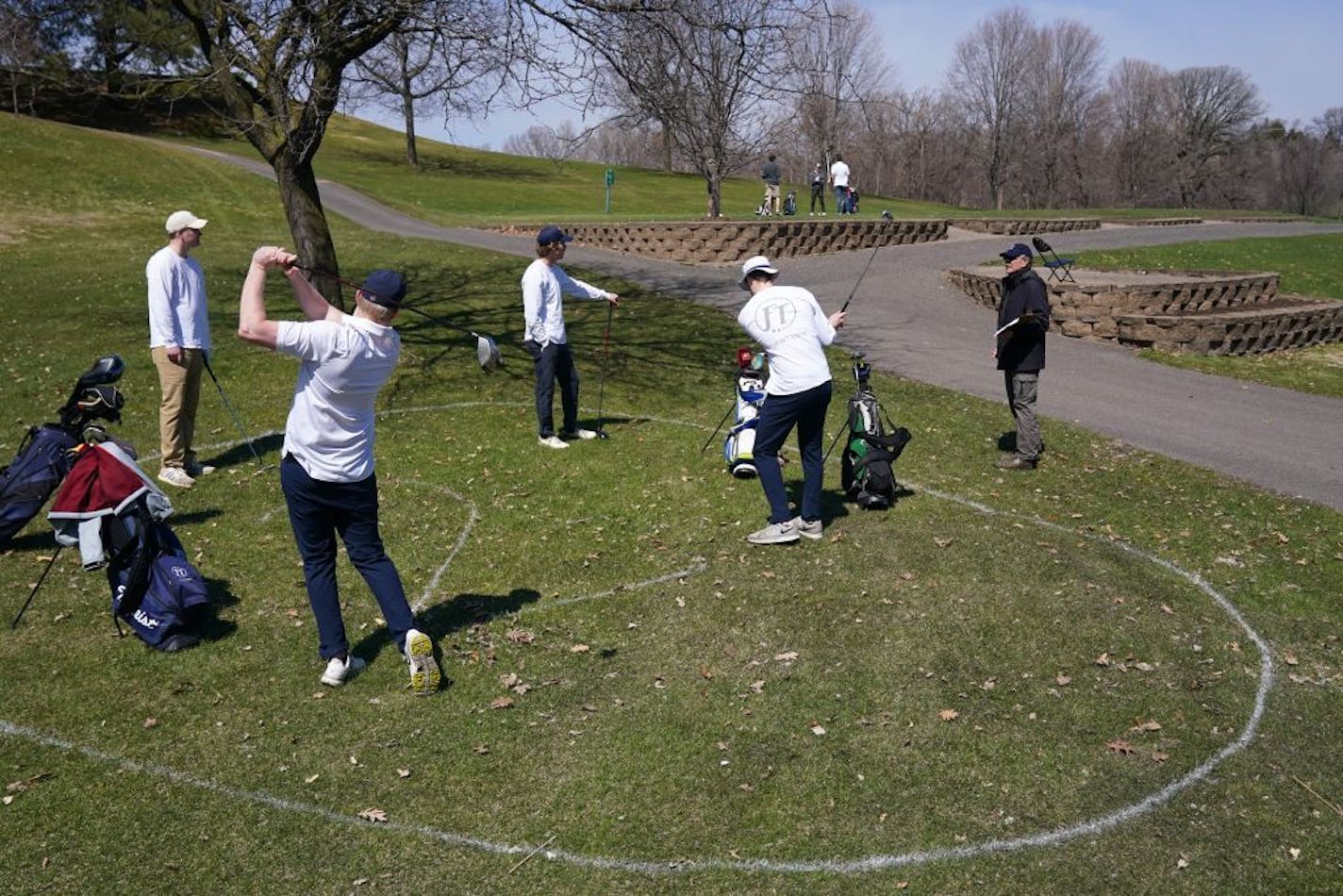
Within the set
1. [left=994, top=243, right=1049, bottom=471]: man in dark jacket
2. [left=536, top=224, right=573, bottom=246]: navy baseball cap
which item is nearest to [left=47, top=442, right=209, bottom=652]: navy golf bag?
[left=536, top=224, right=573, bottom=246]: navy baseball cap

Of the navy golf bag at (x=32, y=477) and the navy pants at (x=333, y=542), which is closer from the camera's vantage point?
the navy pants at (x=333, y=542)

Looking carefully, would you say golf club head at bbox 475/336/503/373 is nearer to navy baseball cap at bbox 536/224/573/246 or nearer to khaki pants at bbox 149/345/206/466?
navy baseball cap at bbox 536/224/573/246

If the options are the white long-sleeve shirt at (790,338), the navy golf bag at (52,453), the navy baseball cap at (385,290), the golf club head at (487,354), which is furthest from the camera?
the white long-sleeve shirt at (790,338)

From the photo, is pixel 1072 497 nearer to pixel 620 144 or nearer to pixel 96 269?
pixel 96 269

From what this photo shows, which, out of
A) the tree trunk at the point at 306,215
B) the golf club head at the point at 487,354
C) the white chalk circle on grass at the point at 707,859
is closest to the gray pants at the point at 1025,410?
the white chalk circle on grass at the point at 707,859

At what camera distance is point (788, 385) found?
27.7ft

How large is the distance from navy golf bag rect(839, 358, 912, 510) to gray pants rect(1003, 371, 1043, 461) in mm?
1887

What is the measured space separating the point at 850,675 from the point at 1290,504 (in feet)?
20.0

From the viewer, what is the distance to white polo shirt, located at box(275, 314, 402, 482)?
5891 mm

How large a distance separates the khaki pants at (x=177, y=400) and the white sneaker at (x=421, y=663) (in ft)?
15.9

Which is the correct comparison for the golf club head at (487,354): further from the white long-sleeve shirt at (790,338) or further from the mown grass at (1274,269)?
the mown grass at (1274,269)

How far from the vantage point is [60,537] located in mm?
7121

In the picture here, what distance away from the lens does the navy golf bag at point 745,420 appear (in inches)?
418

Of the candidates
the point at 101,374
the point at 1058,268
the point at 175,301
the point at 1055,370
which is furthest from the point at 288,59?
the point at 1058,268
